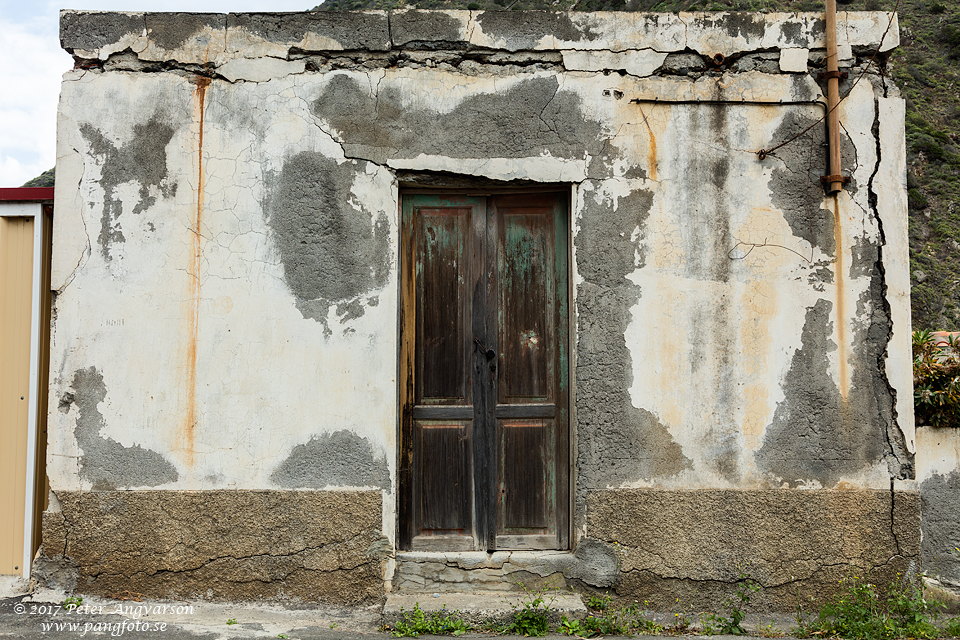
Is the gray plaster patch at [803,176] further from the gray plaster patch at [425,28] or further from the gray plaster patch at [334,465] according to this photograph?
the gray plaster patch at [334,465]

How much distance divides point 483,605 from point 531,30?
127 inches

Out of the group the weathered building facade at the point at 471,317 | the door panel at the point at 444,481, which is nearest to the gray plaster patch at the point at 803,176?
the weathered building facade at the point at 471,317

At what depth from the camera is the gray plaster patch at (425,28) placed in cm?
340

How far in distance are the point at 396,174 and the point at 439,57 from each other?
745mm

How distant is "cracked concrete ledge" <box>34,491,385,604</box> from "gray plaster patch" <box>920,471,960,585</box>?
309 cm

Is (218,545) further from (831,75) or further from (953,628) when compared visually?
(831,75)

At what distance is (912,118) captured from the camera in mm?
12734

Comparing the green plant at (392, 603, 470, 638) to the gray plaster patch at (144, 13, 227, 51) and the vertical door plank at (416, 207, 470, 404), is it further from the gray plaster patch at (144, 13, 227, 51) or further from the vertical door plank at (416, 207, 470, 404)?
the gray plaster patch at (144, 13, 227, 51)

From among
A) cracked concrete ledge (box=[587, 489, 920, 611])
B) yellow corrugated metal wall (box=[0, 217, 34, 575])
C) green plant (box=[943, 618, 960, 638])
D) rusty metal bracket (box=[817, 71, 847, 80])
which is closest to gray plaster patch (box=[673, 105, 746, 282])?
rusty metal bracket (box=[817, 71, 847, 80])

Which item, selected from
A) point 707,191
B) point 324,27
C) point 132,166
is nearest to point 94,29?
point 132,166

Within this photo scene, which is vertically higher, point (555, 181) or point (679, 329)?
point (555, 181)

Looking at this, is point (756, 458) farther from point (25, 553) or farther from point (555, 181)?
point (25, 553)

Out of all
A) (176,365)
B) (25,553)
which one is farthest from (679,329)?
(25,553)

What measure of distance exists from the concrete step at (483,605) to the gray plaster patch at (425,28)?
10.4ft
